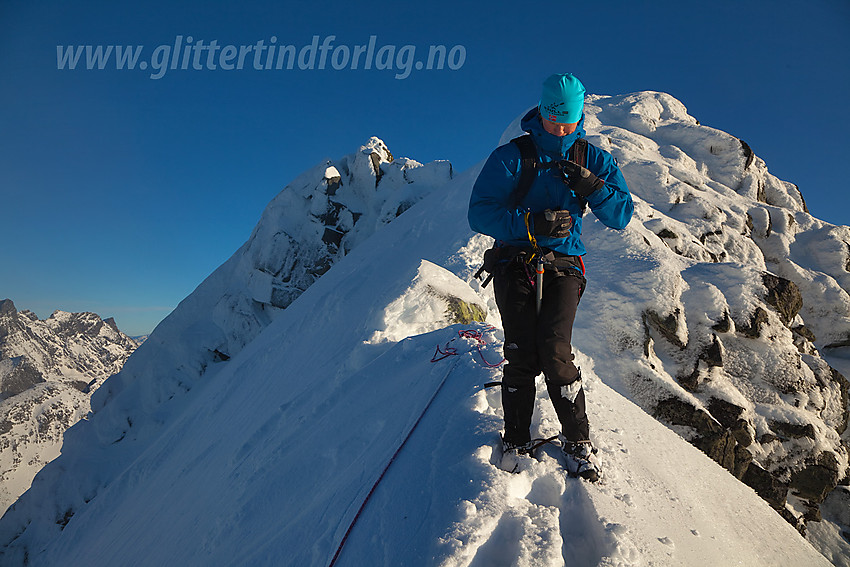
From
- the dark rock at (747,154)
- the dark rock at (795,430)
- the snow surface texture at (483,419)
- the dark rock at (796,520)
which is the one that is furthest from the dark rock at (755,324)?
the dark rock at (747,154)

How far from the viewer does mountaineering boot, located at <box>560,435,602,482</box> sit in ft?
9.40

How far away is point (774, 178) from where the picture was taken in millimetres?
22344

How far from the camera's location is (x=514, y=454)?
2.96m

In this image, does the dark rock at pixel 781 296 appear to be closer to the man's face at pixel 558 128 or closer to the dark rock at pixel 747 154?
the man's face at pixel 558 128

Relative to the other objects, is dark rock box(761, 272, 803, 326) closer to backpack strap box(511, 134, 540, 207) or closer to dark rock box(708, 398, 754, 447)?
dark rock box(708, 398, 754, 447)

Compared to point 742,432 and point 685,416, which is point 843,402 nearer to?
point 742,432

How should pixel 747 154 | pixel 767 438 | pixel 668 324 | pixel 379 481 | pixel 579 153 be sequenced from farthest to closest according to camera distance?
pixel 747 154, pixel 668 324, pixel 767 438, pixel 379 481, pixel 579 153

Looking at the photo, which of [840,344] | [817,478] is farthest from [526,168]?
[840,344]

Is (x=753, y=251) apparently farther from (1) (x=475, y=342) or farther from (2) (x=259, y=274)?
(2) (x=259, y=274)

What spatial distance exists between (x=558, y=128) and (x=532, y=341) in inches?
67.6

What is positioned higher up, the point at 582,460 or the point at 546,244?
the point at 546,244

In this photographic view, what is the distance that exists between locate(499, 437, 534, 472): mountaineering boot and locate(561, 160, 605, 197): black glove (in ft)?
6.86

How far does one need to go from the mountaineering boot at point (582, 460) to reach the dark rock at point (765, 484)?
29.1 feet

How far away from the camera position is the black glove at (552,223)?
2975mm
